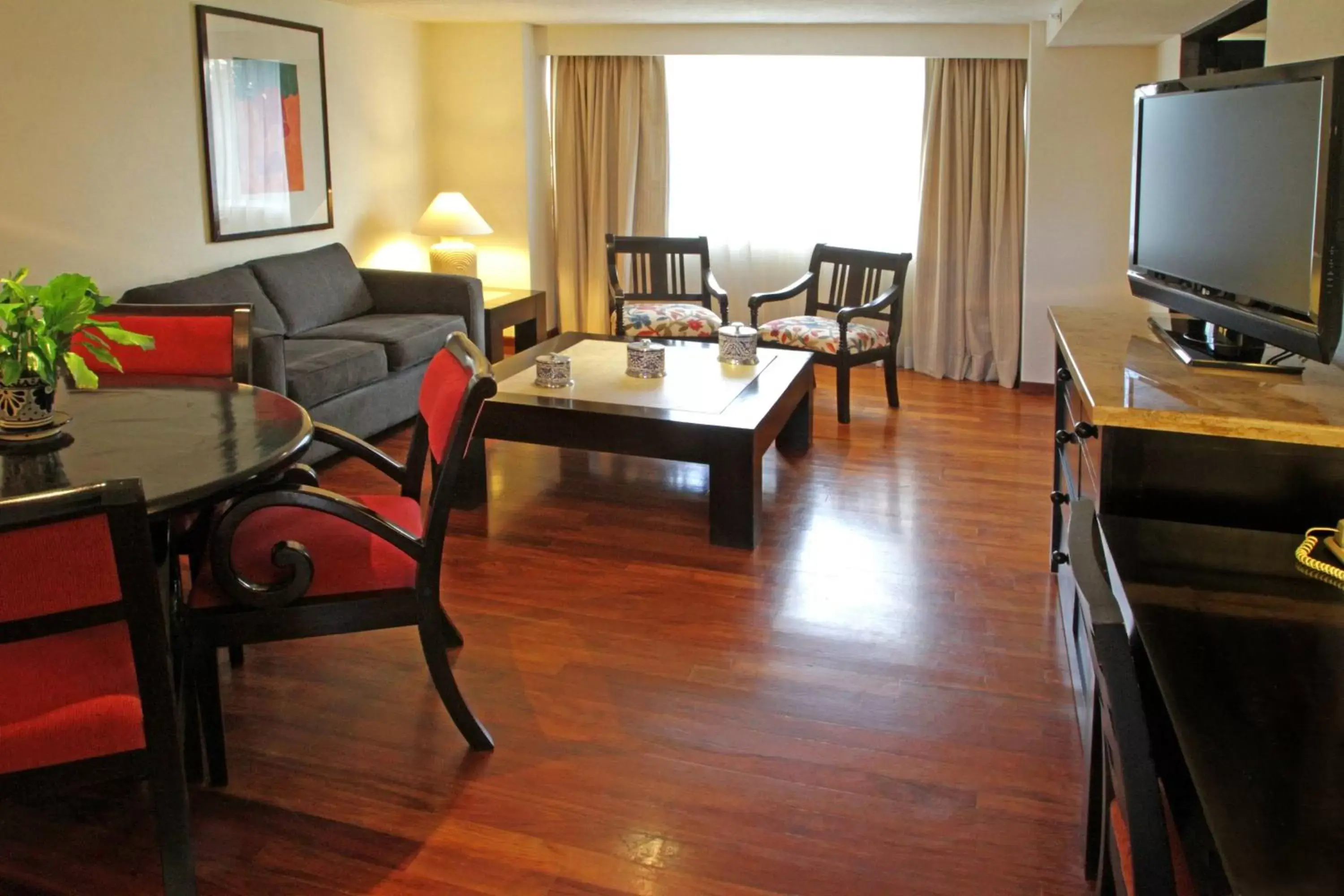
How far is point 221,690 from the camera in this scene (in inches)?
110

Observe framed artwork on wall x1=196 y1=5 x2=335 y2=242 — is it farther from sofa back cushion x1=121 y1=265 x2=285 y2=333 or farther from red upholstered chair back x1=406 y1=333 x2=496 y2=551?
red upholstered chair back x1=406 y1=333 x2=496 y2=551

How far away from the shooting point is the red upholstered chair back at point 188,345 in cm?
292

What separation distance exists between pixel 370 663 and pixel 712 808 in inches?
42.1

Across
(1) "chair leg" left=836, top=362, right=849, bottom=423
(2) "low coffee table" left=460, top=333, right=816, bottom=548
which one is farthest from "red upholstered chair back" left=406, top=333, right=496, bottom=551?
(1) "chair leg" left=836, top=362, right=849, bottom=423

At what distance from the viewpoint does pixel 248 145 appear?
5246 millimetres

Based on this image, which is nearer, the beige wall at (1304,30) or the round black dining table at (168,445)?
the round black dining table at (168,445)

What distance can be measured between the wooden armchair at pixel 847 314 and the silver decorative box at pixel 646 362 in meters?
1.14

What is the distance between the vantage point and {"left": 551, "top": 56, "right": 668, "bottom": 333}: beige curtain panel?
680 centimetres

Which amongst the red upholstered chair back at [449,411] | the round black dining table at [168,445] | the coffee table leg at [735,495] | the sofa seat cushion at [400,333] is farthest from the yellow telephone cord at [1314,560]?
the sofa seat cushion at [400,333]

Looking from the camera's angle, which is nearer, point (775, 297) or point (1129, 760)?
point (1129, 760)

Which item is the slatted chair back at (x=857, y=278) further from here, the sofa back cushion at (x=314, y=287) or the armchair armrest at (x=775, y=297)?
the sofa back cushion at (x=314, y=287)

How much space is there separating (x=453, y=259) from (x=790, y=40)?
2276 mm

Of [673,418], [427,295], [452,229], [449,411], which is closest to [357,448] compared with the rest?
[449,411]

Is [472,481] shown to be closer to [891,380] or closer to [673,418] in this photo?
[673,418]
